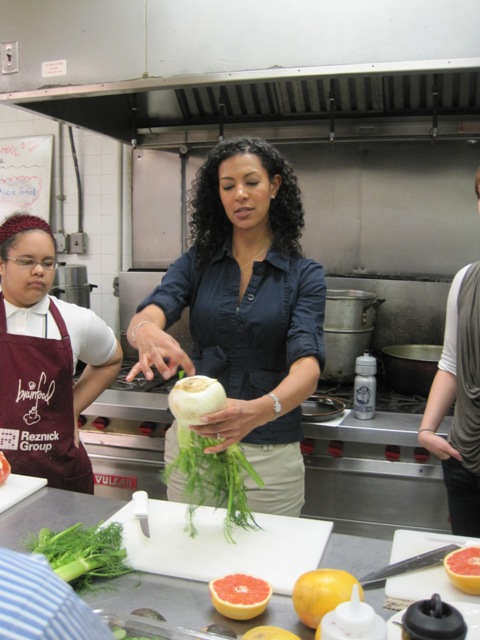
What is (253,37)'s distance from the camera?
2238mm

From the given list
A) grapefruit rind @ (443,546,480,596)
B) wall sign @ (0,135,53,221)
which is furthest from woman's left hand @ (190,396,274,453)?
wall sign @ (0,135,53,221)

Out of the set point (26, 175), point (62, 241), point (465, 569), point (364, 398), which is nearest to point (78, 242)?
point (62, 241)

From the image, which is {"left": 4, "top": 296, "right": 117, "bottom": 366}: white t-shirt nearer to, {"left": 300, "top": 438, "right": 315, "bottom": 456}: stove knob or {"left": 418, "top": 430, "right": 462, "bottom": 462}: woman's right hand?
{"left": 300, "top": 438, "right": 315, "bottom": 456}: stove knob

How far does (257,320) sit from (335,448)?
83cm

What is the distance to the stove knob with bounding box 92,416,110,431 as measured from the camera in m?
2.64

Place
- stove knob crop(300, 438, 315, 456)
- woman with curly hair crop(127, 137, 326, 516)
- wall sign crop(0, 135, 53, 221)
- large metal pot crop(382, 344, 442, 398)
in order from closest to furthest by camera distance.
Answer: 1. woman with curly hair crop(127, 137, 326, 516)
2. stove knob crop(300, 438, 315, 456)
3. large metal pot crop(382, 344, 442, 398)
4. wall sign crop(0, 135, 53, 221)

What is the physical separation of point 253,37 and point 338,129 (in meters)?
1.00

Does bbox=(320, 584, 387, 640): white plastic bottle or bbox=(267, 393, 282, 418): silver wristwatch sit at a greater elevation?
bbox=(267, 393, 282, 418): silver wristwatch

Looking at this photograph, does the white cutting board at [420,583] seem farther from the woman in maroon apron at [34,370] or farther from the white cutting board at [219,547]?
the woman in maroon apron at [34,370]

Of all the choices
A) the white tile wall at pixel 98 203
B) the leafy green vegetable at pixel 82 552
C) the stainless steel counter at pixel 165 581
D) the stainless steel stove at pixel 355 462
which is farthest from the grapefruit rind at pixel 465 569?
the white tile wall at pixel 98 203

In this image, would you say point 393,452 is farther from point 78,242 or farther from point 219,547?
point 78,242

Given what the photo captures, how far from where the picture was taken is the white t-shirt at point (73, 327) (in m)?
1.92

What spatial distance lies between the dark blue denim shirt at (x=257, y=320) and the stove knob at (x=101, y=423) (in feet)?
3.20

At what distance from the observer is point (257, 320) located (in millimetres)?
1737
